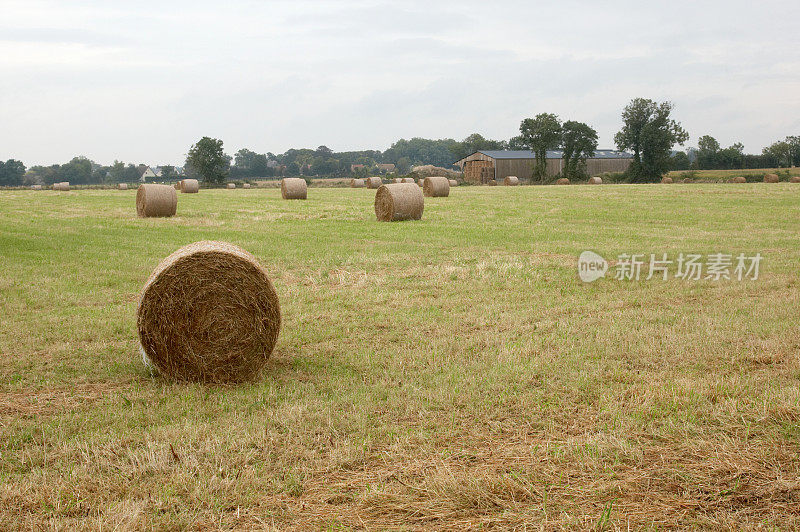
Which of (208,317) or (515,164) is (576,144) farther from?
(208,317)

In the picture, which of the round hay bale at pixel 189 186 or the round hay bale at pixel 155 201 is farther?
the round hay bale at pixel 189 186

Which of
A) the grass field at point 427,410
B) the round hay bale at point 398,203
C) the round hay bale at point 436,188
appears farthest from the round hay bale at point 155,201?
the round hay bale at point 436,188

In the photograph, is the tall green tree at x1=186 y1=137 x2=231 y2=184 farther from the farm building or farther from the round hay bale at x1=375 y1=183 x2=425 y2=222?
the round hay bale at x1=375 y1=183 x2=425 y2=222

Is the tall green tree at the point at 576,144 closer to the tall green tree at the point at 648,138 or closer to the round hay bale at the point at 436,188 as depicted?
the tall green tree at the point at 648,138

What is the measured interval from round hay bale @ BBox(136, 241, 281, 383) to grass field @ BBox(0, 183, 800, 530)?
318 millimetres

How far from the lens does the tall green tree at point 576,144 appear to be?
8112 cm

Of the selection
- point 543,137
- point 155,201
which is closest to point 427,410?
point 155,201

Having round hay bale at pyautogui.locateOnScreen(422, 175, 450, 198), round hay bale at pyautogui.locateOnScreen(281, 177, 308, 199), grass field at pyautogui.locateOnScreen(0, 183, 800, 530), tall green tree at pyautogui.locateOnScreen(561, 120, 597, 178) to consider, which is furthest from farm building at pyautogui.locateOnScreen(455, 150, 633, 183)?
grass field at pyautogui.locateOnScreen(0, 183, 800, 530)

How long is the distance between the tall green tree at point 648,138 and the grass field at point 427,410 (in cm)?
7000

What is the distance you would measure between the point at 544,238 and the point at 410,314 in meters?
9.56

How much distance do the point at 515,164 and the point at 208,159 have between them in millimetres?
41451

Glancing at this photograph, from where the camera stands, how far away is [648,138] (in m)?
79.4

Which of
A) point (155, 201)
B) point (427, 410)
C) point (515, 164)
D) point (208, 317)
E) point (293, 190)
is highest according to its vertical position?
point (515, 164)

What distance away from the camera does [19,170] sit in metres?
106
